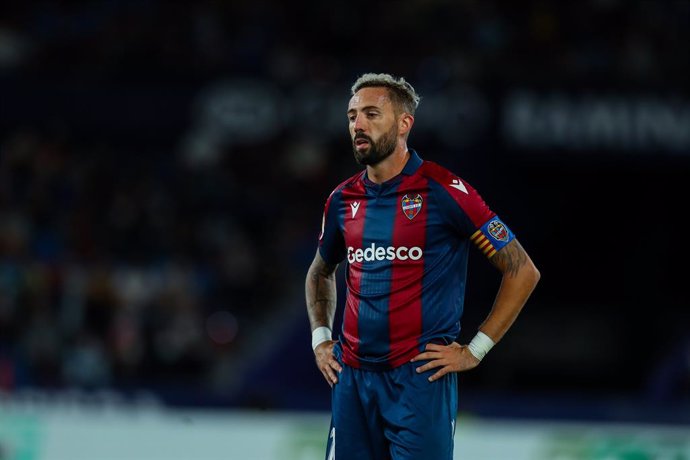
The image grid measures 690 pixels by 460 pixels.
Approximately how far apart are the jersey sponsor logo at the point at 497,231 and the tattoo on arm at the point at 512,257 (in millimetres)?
38

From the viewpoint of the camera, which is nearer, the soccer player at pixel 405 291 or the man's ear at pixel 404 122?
the soccer player at pixel 405 291

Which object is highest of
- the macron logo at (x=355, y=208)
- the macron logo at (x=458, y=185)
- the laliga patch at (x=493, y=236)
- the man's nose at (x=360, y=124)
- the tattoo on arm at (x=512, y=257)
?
the man's nose at (x=360, y=124)

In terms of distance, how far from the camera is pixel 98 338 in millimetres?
11836

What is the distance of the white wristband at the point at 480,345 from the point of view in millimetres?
4598

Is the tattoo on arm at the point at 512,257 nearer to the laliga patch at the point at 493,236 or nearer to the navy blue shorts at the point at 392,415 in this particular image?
the laliga patch at the point at 493,236

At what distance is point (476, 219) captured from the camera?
4605 millimetres

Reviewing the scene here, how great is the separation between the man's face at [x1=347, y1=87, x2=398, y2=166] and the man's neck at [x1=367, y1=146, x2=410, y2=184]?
0.08 meters

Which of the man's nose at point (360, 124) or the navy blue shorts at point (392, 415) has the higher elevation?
the man's nose at point (360, 124)

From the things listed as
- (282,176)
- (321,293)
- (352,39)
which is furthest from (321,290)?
(352,39)

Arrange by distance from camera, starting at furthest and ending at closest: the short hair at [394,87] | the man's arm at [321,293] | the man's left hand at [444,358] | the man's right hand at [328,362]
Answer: the man's arm at [321,293]
the man's right hand at [328,362]
the short hair at [394,87]
the man's left hand at [444,358]

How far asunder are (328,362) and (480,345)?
2.16ft

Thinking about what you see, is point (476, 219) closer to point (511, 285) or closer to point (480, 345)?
point (511, 285)

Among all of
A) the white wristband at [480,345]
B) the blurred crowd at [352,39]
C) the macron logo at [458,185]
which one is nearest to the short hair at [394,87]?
the macron logo at [458,185]

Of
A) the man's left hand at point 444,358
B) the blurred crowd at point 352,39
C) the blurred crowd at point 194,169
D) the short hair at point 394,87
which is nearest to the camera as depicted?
the man's left hand at point 444,358
